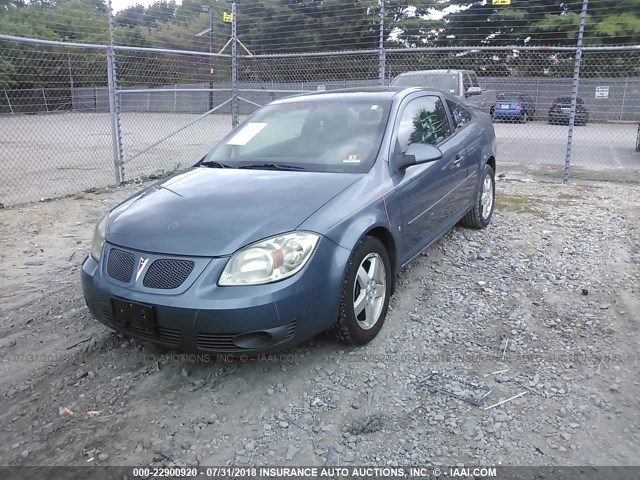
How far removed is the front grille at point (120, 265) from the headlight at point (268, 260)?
0.58m

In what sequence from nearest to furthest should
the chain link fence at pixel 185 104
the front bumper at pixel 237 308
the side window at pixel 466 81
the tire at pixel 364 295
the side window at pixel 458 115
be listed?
the front bumper at pixel 237 308 → the tire at pixel 364 295 → the side window at pixel 458 115 → the chain link fence at pixel 185 104 → the side window at pixel 466 81

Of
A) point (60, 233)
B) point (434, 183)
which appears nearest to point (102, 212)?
point (60, 233)

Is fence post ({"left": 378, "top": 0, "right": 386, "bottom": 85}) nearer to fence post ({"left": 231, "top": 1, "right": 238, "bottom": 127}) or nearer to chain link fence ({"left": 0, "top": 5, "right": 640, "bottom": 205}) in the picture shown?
chain link fence ({"left": 0, "top": 5, "right": 640, "bottom": 205})

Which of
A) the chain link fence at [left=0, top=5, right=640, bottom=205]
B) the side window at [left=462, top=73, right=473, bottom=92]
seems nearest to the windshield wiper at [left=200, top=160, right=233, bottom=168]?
the chain link fence at [left=0, top=5, right=640, bottom=205]

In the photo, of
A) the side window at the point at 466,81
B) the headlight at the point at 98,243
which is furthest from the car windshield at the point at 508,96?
the headlight at the point at 98,243

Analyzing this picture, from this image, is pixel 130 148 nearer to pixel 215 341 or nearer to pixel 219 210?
pixel 219 210

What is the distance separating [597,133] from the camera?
17.9 m

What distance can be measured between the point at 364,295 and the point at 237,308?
3.18ft

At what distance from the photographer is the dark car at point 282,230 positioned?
9.13 ft

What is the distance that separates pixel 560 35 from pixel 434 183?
18.7 meters

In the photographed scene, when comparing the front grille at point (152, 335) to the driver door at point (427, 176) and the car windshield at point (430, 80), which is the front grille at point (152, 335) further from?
the car windshield at point (430, 80)

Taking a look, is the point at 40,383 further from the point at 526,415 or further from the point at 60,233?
the point at 60,233

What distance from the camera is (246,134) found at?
14.5 ft

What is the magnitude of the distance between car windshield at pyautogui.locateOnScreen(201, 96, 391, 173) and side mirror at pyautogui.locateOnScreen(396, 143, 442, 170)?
0.20 m
